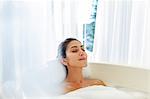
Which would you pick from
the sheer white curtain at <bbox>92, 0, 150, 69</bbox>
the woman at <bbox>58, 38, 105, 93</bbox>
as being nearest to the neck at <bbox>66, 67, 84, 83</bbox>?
the woman at <bbox>58, 38, 105, 93</bbox>

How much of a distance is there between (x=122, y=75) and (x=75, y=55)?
12.0 inches

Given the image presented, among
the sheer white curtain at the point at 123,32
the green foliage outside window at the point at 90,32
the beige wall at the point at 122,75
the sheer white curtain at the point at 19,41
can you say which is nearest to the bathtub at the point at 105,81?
the beige wall at the point at 122,75

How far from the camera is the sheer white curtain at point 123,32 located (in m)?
1.81

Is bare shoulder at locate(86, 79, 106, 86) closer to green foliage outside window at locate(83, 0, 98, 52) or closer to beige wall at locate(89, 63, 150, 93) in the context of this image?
beige wall at locate(89, 63, 150, 93)

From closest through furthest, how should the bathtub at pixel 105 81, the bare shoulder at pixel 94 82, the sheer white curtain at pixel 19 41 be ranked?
1. the sheer white curtain at pixel 19 41
2. the bathtub at pixel 105 81
3. the bare shoulder at pixel 94 82

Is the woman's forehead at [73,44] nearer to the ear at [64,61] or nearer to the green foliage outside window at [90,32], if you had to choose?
the ear at [64,61]

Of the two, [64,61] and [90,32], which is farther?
[90,32]

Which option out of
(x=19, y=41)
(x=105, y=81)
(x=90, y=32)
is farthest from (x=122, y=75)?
(x=19, y=41)

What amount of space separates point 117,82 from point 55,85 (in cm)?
39

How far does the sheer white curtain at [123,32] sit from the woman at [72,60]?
1.38 ft

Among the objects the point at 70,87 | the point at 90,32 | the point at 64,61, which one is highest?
the point at 90,32

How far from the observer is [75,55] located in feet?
5.01

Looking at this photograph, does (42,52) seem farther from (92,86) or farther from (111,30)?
(111,30)

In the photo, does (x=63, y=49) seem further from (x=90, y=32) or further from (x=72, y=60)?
(x=90, y=32)
